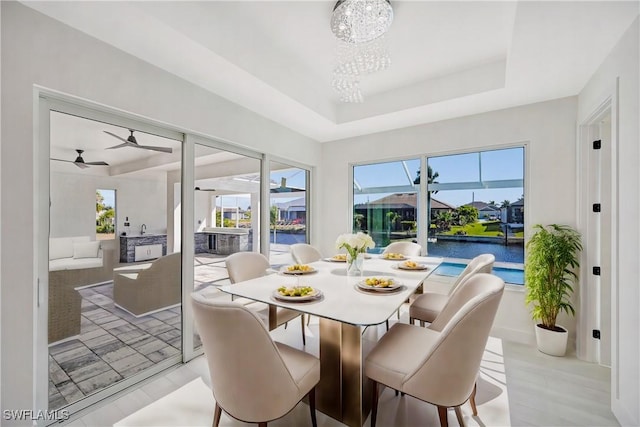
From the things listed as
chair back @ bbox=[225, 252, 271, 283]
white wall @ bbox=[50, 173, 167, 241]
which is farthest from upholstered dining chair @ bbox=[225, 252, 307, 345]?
white wall @ bbox=[50, 173, 167, 241]

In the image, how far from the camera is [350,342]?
1.57 m

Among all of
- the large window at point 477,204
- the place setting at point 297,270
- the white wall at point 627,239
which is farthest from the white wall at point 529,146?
the place setting at point 297,270

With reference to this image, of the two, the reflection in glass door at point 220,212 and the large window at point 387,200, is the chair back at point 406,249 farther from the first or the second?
the reflection in glass door at point 220,212

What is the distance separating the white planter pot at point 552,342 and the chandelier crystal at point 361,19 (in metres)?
3.08

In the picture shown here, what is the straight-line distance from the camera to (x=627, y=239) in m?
Answer: 1.66

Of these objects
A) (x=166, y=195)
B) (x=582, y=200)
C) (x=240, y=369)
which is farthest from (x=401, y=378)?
(x=582, y=200)

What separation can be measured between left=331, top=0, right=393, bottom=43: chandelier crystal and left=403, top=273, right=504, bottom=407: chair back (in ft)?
6.19

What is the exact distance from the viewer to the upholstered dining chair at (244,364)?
1143mm

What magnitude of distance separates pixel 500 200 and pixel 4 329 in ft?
14.1

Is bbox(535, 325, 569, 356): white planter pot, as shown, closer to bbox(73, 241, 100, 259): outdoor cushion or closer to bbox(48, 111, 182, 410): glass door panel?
bbox(48, 111, 182, 410): glass door panel

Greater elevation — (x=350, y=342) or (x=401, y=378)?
(x=350, y=342)

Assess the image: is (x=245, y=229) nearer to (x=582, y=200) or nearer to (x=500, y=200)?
(x=500, y=200)

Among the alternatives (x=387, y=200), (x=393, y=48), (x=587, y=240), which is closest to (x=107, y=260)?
(x=393, y=48)

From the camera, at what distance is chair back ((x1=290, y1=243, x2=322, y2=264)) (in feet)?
10.4
